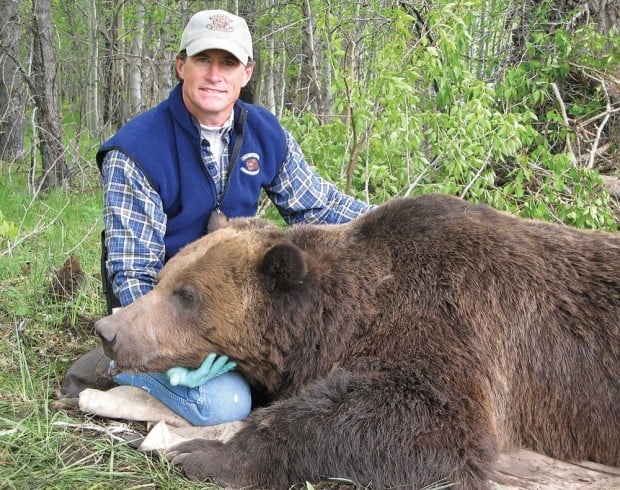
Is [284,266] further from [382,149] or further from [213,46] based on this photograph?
[382,149]

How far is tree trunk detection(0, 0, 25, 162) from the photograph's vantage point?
9102 millimetres

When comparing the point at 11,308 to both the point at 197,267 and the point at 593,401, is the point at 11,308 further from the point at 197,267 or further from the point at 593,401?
the point at 593,401

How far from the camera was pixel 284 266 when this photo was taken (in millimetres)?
3076

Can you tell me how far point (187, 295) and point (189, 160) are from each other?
107cm

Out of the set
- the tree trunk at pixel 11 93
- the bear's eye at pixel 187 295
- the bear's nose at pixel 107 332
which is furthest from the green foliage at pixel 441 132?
the tree trunk at pixel 11 93

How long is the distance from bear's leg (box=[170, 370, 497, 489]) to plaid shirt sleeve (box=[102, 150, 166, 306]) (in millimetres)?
1170

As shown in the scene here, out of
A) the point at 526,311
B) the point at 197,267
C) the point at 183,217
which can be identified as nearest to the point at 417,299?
the point at 526,311

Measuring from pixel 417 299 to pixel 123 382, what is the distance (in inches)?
69.3

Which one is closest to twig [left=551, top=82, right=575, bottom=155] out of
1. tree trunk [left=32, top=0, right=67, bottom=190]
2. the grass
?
the grass

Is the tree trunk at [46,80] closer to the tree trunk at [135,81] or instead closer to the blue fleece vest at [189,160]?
the tree trunk at [135,81]

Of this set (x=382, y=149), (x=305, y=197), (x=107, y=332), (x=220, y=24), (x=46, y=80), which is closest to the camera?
(x=107, y=332)

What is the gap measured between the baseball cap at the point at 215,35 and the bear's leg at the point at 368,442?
2038 millimetres

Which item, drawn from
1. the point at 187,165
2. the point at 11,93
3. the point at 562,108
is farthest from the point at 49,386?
the point at 11,93

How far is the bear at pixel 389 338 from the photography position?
2.88m
